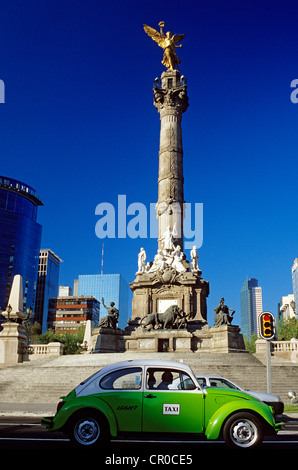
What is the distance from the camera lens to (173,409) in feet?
23.2

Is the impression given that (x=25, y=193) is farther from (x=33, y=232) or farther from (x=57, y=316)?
(x=57, y=316)

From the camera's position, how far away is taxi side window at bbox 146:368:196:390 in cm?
737

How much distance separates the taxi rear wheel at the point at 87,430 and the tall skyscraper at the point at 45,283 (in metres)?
125

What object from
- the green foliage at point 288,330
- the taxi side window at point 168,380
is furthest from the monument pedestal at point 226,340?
the green foliage at point 288,330

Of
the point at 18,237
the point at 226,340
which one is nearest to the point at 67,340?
the point at 226,340

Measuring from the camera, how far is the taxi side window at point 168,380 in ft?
24.2

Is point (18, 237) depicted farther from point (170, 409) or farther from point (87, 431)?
point (170, 409)

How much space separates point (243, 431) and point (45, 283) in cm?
13383

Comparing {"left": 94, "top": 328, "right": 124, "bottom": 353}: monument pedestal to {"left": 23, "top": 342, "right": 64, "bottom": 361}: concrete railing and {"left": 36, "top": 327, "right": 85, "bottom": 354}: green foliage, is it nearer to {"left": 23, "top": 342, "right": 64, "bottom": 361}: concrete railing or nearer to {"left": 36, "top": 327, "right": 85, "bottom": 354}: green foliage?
{"left": 23, "top": 342, "right": 64, "bottom": 361}: concrete railing

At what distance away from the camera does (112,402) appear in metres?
7.13

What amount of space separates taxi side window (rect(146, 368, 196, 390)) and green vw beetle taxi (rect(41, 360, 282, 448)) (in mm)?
63

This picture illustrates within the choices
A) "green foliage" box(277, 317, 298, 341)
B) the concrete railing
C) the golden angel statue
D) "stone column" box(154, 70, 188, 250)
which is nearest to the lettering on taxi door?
the concrete railing
